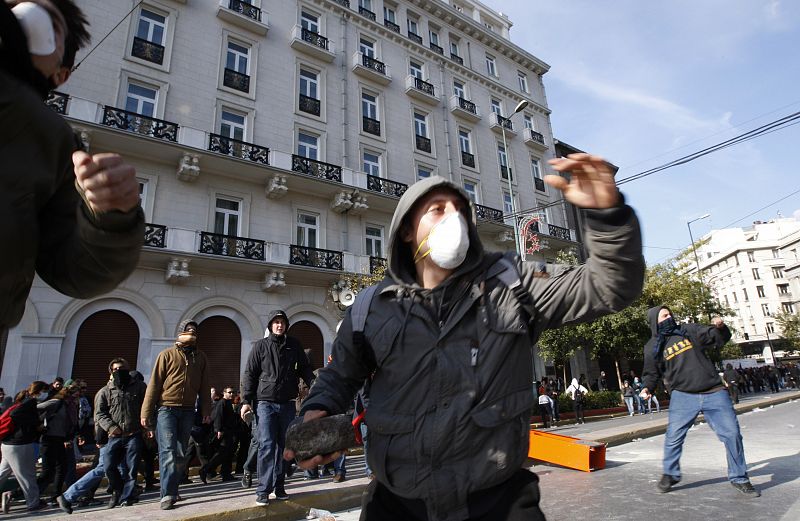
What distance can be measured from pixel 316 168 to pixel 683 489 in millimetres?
16308

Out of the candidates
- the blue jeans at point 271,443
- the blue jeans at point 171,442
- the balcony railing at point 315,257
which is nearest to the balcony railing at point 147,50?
the balcony railing at point 315,257

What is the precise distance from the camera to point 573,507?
14.2 ft

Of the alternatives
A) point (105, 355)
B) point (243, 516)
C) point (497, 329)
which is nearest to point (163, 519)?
point (243, 516)

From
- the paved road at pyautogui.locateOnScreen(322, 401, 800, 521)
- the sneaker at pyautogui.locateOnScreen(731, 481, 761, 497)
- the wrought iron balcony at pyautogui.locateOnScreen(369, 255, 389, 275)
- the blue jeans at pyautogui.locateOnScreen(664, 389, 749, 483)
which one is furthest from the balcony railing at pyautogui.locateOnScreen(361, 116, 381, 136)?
the sneaker at pyautogui.locateOnScreen(731, 481, 761, 497)

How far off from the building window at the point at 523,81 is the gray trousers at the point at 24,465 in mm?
32353

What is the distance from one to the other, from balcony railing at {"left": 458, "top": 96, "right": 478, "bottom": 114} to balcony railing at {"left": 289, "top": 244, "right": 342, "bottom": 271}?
13581 millimetres

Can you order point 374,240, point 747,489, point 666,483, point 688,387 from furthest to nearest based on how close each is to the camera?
1. point 374,240
2. point 688,387
3. point 666,483
4. point 747,489

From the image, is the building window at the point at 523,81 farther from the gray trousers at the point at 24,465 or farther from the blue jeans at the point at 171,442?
the gray trousers at the point at 24,465

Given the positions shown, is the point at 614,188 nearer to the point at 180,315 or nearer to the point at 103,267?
the point at 103,267

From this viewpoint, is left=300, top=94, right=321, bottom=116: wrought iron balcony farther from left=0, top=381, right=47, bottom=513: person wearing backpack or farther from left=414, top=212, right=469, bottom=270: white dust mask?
left=414, top=212, right=469, bottom=270: white dust mask

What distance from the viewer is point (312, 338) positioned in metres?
17.5

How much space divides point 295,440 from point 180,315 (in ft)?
48.6

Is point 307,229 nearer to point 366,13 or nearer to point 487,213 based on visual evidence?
point 487,213

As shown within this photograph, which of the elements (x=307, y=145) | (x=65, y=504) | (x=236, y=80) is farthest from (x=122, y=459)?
(x=236, y=80)
